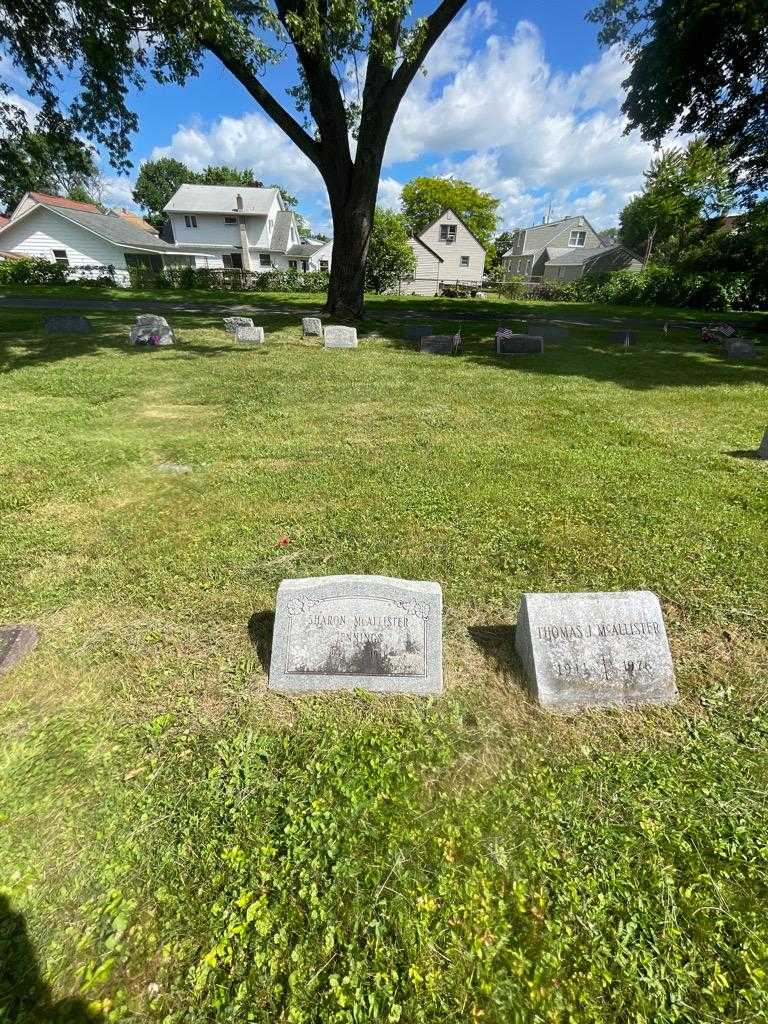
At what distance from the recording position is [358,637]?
2980 millimetres

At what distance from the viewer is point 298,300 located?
2380 cm

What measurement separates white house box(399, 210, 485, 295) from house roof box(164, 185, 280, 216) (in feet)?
48.1

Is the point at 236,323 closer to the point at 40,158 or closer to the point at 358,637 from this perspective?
the point at 40,158

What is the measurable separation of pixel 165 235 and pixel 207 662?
56.8m

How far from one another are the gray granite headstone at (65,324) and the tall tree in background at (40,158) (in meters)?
5.84

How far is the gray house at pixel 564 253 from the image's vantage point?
4847 cm

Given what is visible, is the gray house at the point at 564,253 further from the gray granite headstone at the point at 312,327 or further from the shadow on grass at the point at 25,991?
the shadow on grass at the point at 25,991

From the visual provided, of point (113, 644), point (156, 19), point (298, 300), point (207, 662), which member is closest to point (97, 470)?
point (113, 644)

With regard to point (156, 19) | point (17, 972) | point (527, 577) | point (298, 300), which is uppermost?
point (156, 19)

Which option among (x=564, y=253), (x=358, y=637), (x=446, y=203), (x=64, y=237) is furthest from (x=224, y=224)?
(x=358, y=637)

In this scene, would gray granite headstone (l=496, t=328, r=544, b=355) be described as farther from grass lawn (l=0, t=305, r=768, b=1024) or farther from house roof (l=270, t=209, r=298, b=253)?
house roof (l=270, t=209, r=298, b=253)

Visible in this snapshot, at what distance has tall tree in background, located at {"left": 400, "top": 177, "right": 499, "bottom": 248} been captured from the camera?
5703 centimetres

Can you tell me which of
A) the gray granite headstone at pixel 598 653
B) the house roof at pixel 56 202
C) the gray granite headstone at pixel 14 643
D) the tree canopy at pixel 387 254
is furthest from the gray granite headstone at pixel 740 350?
the house roof at pixel 56 202

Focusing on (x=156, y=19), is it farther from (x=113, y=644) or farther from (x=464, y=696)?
(x=464, y=696)
